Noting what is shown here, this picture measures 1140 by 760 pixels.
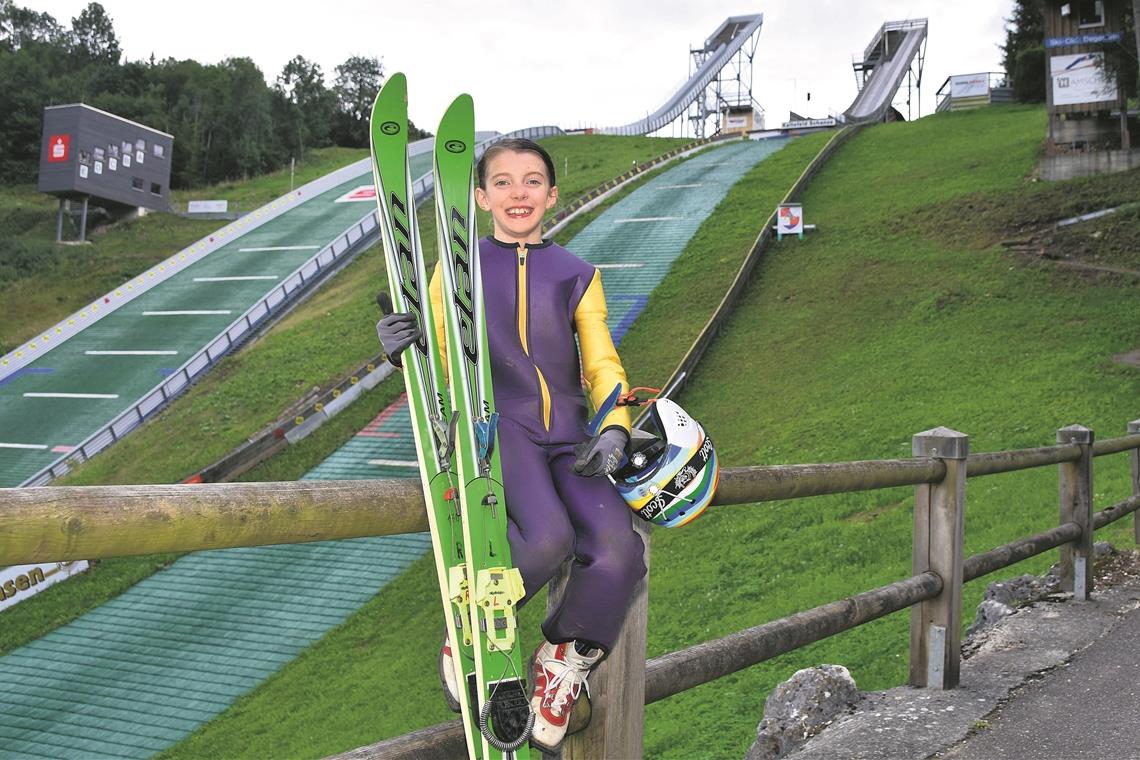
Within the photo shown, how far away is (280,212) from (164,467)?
2748cm

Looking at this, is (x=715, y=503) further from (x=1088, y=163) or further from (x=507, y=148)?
(x=1088, y=163)

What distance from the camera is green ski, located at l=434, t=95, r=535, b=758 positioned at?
8.05 feet

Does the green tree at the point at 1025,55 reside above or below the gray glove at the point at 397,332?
above

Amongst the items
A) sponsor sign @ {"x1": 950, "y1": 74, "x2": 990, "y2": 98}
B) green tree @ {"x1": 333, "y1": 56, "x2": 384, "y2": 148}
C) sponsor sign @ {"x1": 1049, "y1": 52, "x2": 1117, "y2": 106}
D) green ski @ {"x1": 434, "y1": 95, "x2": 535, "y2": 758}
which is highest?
green tree @ {"x1": 333, "y1": 56, "x2": 384, "y2": 148}

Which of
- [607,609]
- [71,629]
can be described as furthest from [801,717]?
[71,629]

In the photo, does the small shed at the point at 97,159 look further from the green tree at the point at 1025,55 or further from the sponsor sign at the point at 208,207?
the green tree at the point at 1025,55

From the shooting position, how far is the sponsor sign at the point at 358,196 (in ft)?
153

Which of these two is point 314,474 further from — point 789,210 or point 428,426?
point 428,426

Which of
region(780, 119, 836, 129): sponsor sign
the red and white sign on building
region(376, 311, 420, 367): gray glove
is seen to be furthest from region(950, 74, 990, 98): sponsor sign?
region(376, 311, 420, 367): gray glove

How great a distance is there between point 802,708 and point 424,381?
2879mm

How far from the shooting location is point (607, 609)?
2.63 metres

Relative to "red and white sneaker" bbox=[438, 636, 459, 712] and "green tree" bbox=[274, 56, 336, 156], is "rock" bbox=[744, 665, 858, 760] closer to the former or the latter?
"red and white sneaker" bbox=[438, 636, 459, 712]

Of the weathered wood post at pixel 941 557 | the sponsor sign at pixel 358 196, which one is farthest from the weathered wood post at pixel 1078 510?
the sponsor sign at pixel 358 196

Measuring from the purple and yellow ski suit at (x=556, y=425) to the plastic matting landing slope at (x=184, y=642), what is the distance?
11.0 metres
